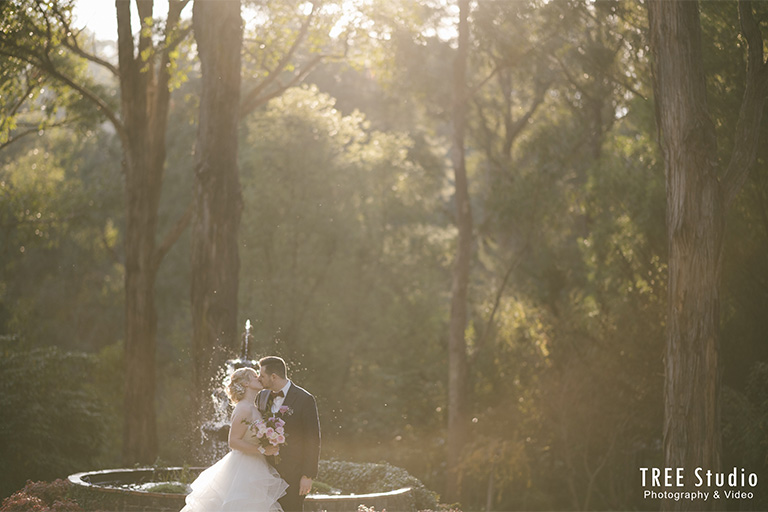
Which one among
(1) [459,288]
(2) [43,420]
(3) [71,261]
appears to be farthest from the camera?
(3) [71,261]

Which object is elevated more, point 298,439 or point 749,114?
point 749,114

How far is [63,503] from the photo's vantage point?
33.5ft

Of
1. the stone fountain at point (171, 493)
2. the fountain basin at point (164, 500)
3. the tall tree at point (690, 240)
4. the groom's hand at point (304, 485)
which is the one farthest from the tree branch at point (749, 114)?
the groom's hand at point (304, 485)

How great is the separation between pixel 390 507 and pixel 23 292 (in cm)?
2997

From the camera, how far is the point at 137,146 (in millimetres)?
18031

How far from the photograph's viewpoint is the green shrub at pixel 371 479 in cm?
1179

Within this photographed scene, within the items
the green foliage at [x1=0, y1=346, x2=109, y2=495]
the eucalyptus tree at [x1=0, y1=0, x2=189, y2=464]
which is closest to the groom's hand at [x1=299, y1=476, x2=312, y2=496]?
the eucalyptus tree at [x1=0, y1=0, x2=189, y2=464]

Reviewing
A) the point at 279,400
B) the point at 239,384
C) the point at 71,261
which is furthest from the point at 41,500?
the point at 71,261

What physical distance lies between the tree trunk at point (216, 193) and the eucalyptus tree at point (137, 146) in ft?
7.37

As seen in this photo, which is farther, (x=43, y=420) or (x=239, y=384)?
(x=43, y=420)

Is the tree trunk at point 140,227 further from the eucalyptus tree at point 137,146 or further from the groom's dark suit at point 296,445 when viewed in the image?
the groom's dark suit at point 296,445

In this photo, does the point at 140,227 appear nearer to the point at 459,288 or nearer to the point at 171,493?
the point at 171,493

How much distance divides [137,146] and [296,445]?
11.4m

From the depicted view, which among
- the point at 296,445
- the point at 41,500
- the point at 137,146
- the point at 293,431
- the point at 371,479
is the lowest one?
the point at 371,479
